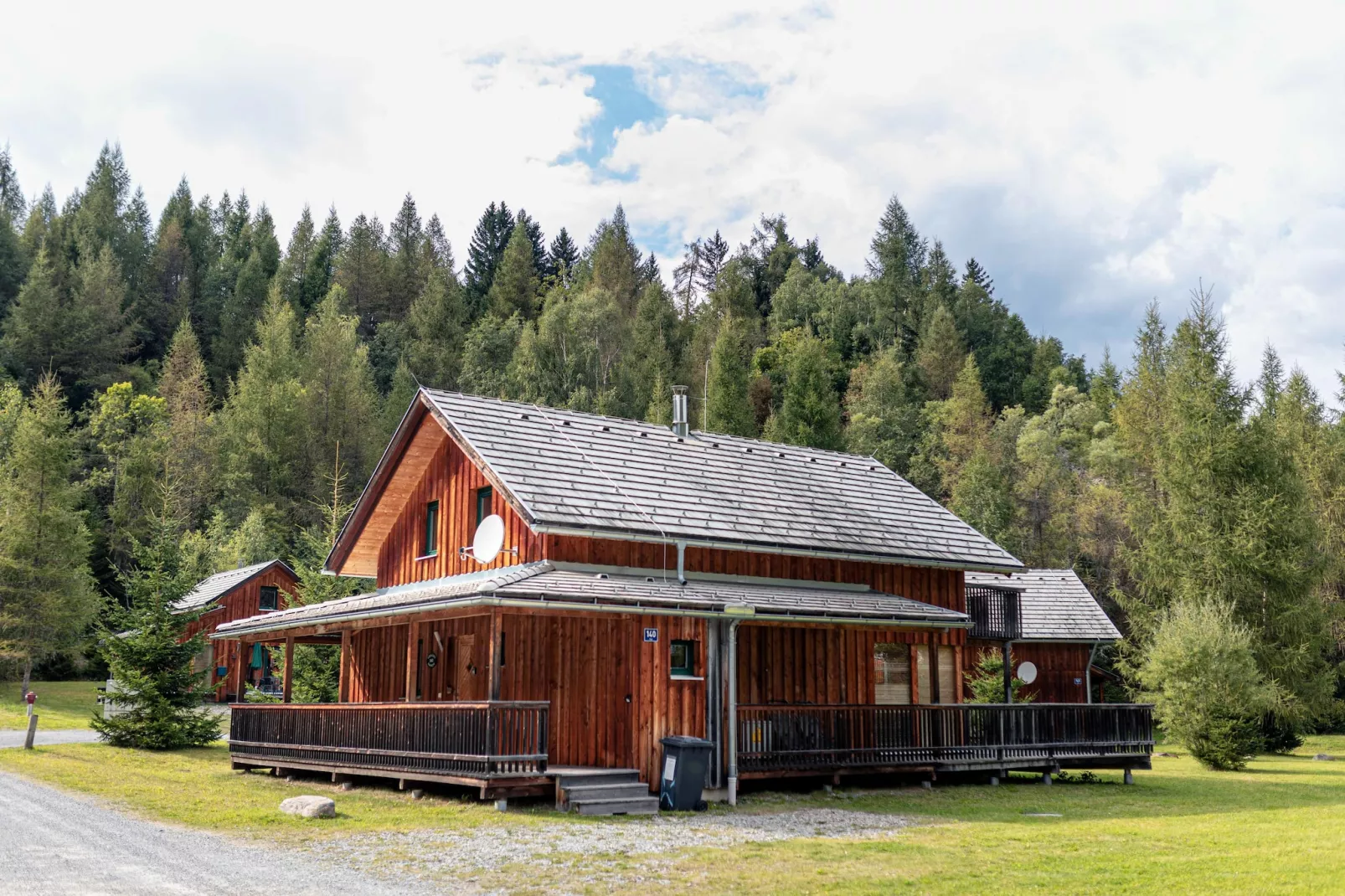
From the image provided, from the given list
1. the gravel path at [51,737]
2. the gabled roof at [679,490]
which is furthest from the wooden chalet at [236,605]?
the gabled roof at [679,490]

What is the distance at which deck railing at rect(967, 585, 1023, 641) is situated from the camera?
2600 cm

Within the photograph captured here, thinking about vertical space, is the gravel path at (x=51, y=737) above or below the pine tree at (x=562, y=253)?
below

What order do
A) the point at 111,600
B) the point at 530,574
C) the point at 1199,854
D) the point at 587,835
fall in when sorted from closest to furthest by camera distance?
the point at 1199,854 < the point at 587,835 < the point at 530,574 < the point at 111,600

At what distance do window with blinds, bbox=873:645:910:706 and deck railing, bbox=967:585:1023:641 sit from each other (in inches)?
132

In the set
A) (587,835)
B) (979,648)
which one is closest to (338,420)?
(979,648)

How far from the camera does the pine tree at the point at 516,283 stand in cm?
8106

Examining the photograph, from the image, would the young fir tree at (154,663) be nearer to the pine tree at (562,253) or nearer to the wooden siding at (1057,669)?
the wooden siding at (1057,669)

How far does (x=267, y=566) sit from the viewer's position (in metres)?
45.2

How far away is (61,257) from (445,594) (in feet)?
244

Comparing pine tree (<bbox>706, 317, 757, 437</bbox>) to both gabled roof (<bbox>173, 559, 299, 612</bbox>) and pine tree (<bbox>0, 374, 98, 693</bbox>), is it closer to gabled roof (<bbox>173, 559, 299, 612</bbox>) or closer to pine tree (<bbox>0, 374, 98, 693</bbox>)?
gabled roof (<bbox>173, 559, 299, 612</bbox>)

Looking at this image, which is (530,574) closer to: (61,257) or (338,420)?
(338,420)

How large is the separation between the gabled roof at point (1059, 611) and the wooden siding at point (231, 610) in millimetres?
27696

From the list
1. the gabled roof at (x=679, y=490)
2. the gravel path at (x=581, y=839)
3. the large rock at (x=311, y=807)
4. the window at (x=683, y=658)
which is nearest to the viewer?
the gravel path at (x=581, y=839)

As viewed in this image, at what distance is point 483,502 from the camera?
810 inches
